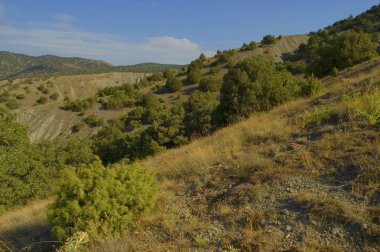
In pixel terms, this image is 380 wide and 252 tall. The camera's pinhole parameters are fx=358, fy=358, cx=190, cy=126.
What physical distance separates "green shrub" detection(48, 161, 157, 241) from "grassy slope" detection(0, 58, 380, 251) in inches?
10.2

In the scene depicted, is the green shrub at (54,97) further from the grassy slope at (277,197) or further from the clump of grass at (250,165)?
the clump of grass at (250,165)

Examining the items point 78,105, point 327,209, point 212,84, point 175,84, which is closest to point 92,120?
point 78,105

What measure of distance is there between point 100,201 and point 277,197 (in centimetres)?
263

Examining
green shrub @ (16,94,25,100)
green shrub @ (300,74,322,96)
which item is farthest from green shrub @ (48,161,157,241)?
green shrub @ (16,94,25,100)

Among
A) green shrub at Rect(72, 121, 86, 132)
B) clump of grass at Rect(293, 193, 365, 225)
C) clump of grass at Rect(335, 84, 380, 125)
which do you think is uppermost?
clump of grass at Rect(335, 84, 380, 125)

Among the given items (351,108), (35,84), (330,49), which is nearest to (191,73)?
(330,49)

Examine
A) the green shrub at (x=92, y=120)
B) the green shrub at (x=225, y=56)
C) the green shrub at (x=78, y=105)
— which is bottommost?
the green shrub at (x=92, y=120)

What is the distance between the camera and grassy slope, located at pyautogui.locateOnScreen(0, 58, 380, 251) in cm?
438

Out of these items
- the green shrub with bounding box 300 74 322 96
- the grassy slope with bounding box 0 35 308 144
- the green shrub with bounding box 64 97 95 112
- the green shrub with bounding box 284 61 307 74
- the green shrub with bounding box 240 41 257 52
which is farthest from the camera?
the green shrub with bounding box 240 41 257 52

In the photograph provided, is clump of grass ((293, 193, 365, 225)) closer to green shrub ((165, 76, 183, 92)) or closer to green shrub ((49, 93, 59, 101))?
green shrub ((165, 76, 183, 92))

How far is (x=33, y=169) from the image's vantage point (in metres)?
15.1

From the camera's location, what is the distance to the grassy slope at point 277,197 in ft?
14.4

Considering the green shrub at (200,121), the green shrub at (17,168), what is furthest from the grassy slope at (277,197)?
the green shrub at (200,121)

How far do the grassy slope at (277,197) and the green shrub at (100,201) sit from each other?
26 cm
